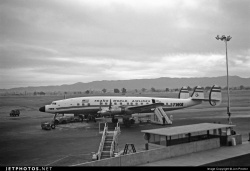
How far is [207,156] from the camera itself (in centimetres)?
1652

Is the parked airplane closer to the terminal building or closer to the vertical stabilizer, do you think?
the vertical stabilizer

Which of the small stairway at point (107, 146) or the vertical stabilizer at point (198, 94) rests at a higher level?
the vertical stabilizer at point (198, 94)

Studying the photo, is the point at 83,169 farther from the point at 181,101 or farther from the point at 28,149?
the point at 181,101

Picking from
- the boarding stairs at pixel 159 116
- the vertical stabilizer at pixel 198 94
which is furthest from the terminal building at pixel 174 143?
the vertical stabilizer at pixel 198 94

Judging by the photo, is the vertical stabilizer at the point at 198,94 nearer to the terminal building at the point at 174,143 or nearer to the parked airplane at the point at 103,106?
the parked airplane at the point at 103,106

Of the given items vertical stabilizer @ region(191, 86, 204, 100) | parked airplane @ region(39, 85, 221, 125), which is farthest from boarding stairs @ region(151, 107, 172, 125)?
vertical stabilizer @ region(191, 86, 204, 100)

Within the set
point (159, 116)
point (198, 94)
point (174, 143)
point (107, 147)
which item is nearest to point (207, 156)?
point (174, 143)

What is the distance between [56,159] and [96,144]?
5909 mm

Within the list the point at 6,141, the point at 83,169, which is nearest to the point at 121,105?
the point at 6,141

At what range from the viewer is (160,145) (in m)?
17.2

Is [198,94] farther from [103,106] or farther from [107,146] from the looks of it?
[107,146]

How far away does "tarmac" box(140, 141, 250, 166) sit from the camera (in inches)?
588

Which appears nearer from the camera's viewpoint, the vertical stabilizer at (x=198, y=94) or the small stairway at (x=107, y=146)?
the small stairway at (x=107, y=146)

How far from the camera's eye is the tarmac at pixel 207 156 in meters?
14.9
